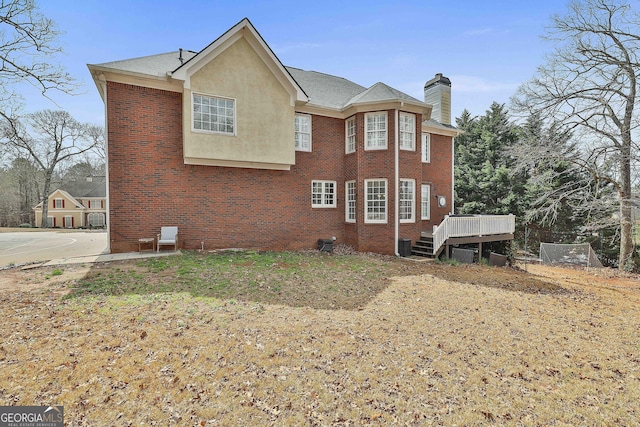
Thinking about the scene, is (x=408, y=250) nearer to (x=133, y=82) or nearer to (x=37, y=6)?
(x=133, y=82)

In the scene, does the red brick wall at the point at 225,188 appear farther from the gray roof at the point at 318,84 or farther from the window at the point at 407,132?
the gray roof at the point at 318,84

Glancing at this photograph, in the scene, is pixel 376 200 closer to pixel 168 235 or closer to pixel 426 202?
pixel 426 202

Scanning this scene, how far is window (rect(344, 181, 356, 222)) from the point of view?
1458 centimetres

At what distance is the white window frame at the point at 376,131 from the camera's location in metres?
13.7

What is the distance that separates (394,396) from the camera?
3.58 m

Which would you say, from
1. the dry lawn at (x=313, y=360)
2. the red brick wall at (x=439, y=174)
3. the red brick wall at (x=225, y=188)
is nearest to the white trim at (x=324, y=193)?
the red brick wall at (x=225, y=188)

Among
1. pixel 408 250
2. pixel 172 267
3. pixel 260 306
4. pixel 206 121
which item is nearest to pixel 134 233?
pixel 172 267

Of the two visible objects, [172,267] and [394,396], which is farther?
[172,267]

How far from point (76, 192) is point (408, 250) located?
48887mm

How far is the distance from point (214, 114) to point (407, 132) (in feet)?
28.3

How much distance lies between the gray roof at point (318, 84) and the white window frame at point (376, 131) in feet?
2.53

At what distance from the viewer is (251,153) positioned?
12.1 meters

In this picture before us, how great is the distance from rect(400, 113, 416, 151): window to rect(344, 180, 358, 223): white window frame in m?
2.97

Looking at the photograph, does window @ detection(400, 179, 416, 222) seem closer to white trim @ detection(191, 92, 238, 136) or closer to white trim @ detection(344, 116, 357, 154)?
white trim @ detection(344, 116, 357, 154)
